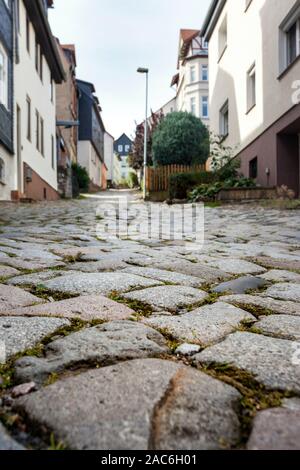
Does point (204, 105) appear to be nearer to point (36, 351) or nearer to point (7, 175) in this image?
point (7, 175)

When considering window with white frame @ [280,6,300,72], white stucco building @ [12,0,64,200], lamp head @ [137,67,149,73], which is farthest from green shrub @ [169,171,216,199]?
lamp head @ [137,67,149,73]

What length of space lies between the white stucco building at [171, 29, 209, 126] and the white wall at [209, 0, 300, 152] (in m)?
18.1

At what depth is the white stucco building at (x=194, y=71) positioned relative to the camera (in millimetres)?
34750

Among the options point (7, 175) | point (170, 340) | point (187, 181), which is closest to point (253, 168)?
point (187, 181)

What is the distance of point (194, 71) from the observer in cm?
3541

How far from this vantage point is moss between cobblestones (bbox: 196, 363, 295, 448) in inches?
38.9

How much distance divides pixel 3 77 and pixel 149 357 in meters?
12.1

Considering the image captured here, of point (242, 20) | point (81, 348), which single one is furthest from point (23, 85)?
point (81, 348)

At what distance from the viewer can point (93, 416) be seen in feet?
3.16

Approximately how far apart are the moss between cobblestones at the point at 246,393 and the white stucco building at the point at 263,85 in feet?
29.8

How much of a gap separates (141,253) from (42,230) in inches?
96.1

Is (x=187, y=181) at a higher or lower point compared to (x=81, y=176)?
lower

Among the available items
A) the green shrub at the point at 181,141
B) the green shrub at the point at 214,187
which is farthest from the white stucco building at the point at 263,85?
the green shrub at the point at 181,141

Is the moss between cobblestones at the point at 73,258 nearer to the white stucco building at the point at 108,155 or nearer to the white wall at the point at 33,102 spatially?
the white wall at the point at 33,102
